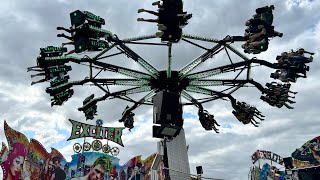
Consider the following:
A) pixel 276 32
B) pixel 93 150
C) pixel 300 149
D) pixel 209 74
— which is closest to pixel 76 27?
pixel 209 74

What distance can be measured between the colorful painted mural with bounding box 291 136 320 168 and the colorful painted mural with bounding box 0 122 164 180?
53.3 feet

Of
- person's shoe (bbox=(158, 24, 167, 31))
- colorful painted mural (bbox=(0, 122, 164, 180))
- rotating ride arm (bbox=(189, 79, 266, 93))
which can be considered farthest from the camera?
colorful painted mural (bbox=(0, 122, 164, 180))

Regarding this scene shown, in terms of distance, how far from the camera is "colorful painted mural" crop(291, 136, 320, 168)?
141 ft

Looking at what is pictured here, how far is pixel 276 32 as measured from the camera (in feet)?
90.0

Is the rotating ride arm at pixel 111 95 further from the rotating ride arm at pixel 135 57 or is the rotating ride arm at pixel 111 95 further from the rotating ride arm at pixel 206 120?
the rotating ride arm at pixel 206 120

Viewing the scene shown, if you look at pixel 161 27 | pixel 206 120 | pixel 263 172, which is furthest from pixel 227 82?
pixel 263 172

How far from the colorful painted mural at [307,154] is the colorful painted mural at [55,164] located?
640 inches

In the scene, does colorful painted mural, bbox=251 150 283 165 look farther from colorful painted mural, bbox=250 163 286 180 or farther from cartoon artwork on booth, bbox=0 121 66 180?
cartoon artwork on booth, bbox=0 121 66 180

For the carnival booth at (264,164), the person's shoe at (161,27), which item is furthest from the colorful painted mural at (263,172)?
the person's shoe at (161,27)

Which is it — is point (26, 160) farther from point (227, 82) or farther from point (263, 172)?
point (263, 172)

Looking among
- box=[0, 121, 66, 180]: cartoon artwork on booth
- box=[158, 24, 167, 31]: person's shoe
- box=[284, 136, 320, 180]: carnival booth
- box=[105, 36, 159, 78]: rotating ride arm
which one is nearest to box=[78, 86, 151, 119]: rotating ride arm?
box=[105, 36, 159, 78]: rotating ride arm

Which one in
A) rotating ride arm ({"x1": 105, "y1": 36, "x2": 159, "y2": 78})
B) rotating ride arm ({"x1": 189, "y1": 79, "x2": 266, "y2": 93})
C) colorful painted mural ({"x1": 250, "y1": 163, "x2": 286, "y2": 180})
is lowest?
colorful painted mural ({"x1": 250, "y1": 163, "x2": 286, "y2": 180})

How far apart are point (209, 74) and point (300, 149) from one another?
777 inches

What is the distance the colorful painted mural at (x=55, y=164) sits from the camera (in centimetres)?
3662
